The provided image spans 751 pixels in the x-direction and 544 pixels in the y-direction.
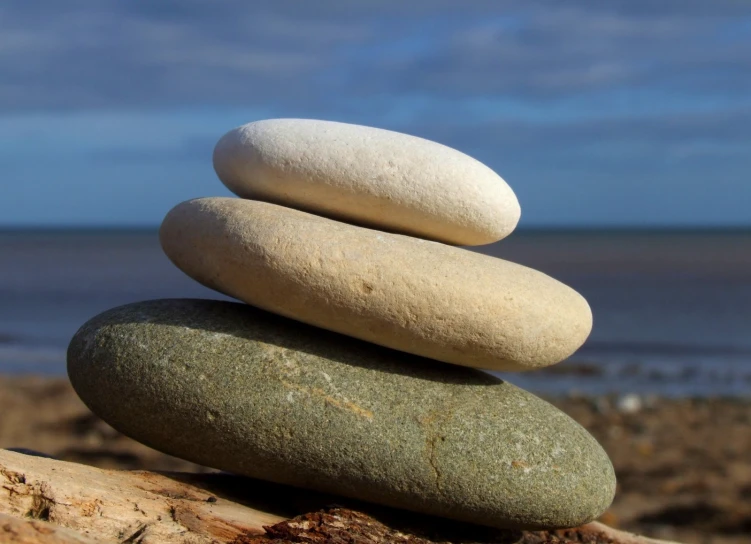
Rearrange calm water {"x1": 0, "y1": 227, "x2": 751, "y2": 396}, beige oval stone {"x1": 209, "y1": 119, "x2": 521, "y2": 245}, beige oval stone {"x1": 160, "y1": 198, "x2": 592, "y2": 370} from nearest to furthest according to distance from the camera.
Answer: beige oval stone {"x1": 160, "y1": 198, "x2": 592, "y2": 370} → beige oval stone {"x1": 209, "y1": 119, "x2": 521, "y2": 245} → calm water {"x1": 0, "y1": 227, "x2": 751, "y2": 396}

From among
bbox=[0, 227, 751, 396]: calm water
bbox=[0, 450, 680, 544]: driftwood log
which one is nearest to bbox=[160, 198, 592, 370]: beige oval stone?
bbox=[0, 450, 680, 544]: driftwood log

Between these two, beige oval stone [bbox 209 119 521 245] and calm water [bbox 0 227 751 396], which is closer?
beige oval stone [bbox 209 119 521 245]

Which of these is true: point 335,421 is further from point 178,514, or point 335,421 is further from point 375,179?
point 375,179

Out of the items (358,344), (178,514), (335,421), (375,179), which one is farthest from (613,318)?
(178,514)

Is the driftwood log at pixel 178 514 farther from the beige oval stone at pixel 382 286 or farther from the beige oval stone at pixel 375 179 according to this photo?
the beige oval stone at pixel 375 179

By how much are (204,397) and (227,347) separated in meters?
0.28

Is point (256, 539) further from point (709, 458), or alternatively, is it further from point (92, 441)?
point (709, 458)

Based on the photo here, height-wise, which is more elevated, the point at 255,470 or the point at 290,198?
the point at 290,198

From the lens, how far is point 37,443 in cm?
1020

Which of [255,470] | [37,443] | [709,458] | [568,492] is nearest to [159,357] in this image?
[255,470]

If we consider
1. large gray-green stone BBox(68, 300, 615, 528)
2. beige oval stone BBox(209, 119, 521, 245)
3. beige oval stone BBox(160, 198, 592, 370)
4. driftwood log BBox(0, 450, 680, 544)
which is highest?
beige oval stone BBox(209, 119, 521, 245)

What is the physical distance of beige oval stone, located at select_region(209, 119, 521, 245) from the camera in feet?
14.9

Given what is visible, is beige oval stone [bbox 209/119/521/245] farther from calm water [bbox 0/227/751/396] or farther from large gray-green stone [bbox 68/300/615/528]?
calm water [bbox 0/227/751/396]

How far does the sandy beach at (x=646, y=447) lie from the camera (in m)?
8.30
